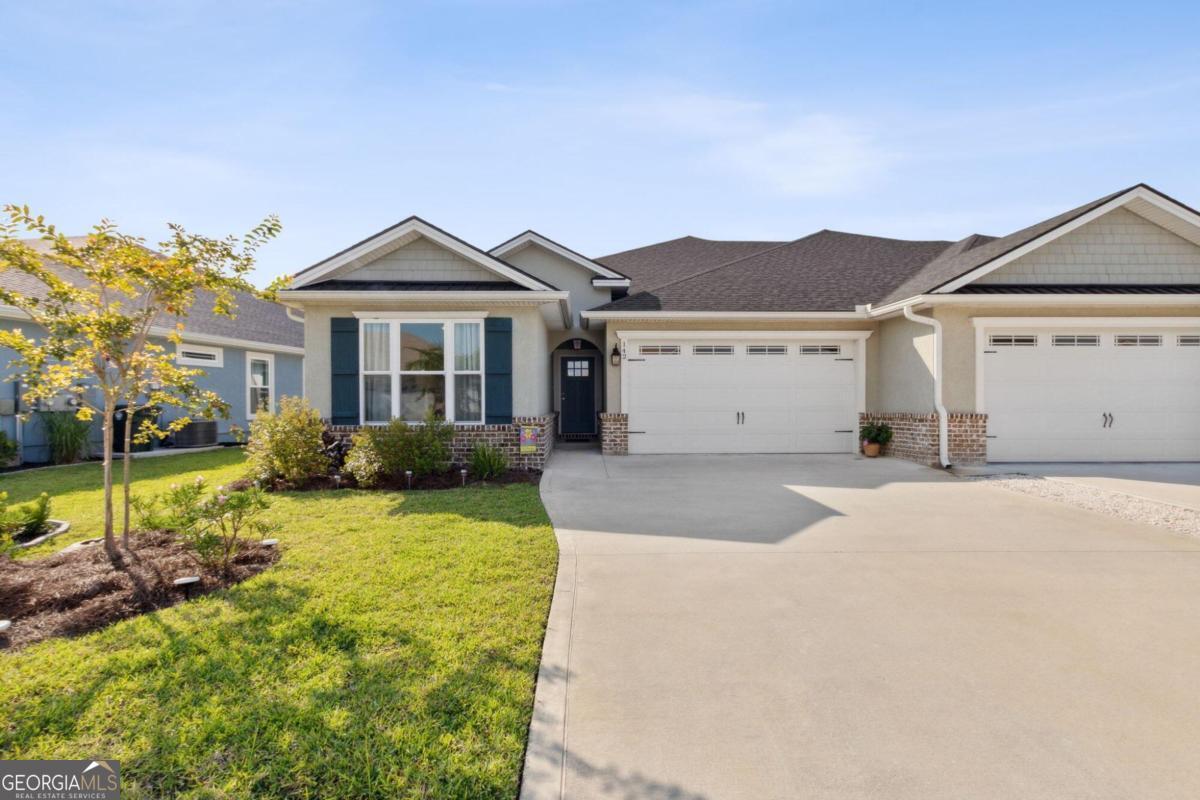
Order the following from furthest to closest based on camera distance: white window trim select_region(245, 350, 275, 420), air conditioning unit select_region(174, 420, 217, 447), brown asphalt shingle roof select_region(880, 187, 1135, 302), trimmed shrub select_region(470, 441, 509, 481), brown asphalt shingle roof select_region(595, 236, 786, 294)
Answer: white window trim select_region(245, 350, 275, 420)
brown asphalt shingle roof select_region(595, 236, 786, 294)
air conditioning unit select_region(174, 420, 217, 447)
brown asphalt shingle roof select_region(880, 187, 1135, 302)
trimmed shrub select_region(470, 441, 509, 481)

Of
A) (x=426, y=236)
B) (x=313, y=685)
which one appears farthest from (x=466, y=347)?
(x=313, y=685)

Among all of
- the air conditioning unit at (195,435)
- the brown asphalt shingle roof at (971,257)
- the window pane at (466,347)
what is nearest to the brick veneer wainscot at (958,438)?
the brown asphalt shingle roof at (971,257)

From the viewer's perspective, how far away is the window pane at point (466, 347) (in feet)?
33.8

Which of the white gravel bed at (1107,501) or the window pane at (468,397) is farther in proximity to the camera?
the window pane at (468,397)

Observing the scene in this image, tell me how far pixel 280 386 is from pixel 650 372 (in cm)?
1294

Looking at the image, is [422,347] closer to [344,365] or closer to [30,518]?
[344,365]

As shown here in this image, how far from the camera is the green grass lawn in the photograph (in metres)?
2.27

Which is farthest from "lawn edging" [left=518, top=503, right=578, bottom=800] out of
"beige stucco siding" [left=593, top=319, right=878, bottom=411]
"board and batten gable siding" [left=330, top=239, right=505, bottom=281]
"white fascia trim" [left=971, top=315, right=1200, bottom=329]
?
"white fascia trim" [left=971, top=315, right=1200, bottom=329]

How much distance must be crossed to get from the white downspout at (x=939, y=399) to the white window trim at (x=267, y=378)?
17.0 m

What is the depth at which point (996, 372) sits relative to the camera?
34.7 ft

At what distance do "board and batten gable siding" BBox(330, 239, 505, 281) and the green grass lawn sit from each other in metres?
6.63

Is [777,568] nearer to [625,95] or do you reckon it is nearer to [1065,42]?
[625,95]

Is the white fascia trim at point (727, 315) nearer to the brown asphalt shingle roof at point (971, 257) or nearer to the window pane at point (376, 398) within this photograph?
the brown asphalt shingle roof at point (971, 257)

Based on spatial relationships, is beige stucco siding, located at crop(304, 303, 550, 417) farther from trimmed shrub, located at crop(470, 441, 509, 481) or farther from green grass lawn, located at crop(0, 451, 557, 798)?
green grass lawn, located at crop(0, 451, 557, 798)
